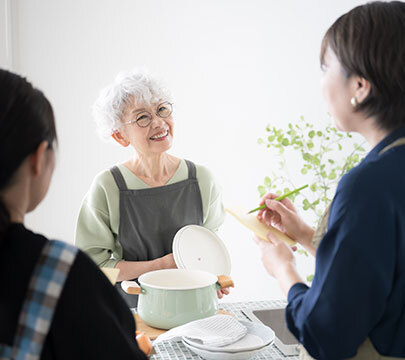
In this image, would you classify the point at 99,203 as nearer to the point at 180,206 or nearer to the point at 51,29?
the point at 180,206

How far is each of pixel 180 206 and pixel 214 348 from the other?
90cm

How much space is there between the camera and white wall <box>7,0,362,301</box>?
9.39ft

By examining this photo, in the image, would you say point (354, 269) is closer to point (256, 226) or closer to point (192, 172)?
point (256, 226)

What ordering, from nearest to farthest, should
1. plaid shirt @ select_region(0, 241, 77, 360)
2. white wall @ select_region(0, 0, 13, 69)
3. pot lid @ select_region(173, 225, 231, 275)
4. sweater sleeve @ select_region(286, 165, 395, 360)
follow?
plaid shirt @ select_region(0, 241, 77, 360) < sweater sleeve @ select_region(286, 165, 395, 360) < pot lid @ select_region(173, 225, 231, 275) < white wall @ select_region(0, 0, 13, 69)

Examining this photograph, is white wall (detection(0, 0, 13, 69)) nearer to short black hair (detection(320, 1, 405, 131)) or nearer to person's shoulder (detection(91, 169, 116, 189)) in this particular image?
person's shoulder (detection(91, 169, 116, 189))

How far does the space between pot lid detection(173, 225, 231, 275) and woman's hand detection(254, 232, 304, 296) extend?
0.42 meters

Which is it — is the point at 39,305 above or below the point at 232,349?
above

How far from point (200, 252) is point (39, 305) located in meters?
0.94

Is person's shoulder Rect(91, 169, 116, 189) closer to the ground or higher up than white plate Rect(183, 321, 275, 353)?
higher up

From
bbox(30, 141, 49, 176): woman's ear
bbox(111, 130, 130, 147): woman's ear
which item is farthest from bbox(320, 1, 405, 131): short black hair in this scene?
bbox(111, 130, 130, 147): woman's ear

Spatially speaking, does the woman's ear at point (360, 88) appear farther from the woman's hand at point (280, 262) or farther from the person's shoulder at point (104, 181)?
the person's shoulder at point (104, 181)

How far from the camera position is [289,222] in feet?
4.25

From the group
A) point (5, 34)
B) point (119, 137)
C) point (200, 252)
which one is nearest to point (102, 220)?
point (119, 137)

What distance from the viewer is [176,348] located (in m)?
1.22
